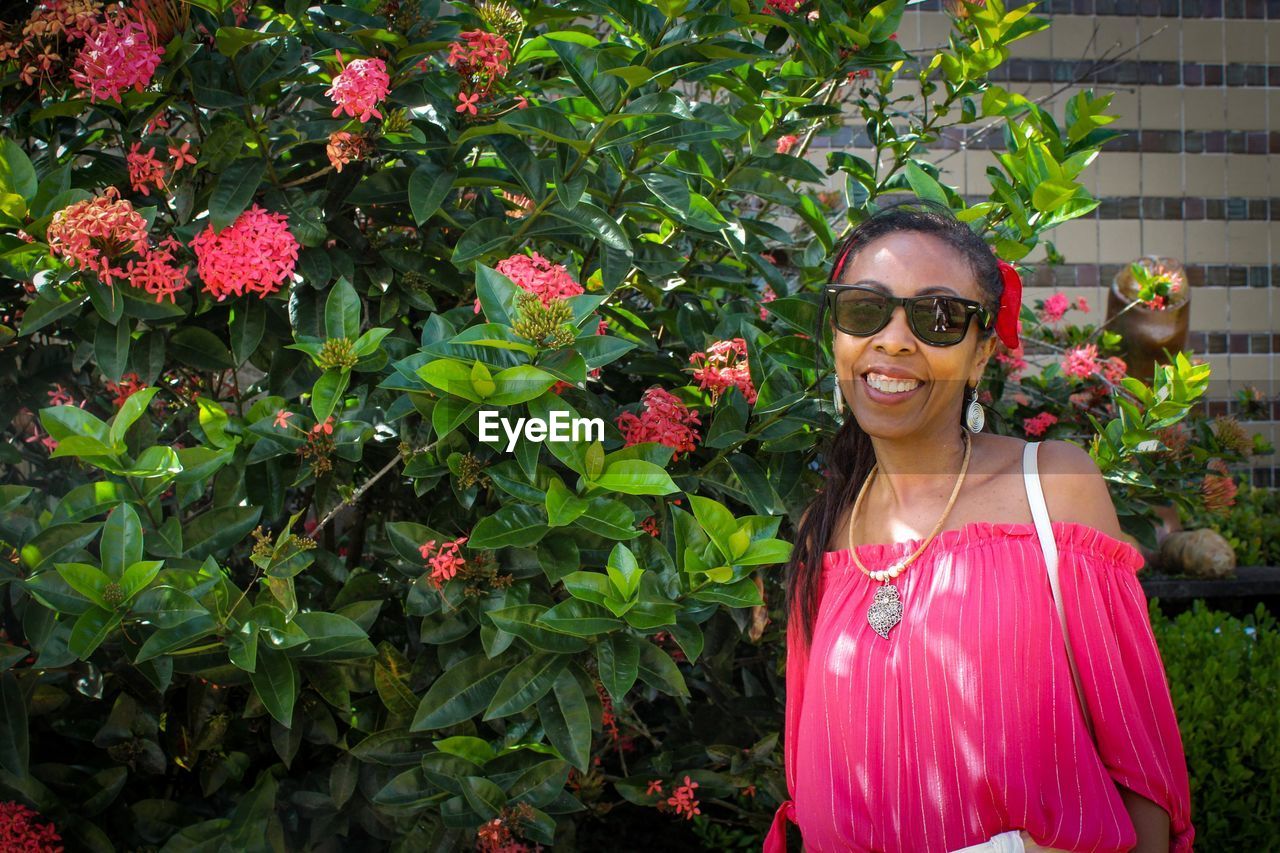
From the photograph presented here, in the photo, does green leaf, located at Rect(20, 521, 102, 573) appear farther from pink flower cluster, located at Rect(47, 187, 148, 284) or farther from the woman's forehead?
Result: the woman's forehead

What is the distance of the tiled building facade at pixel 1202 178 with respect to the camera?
6.21 metres

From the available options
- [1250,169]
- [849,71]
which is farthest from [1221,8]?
[849,71]

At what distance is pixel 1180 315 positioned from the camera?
16.7 feet

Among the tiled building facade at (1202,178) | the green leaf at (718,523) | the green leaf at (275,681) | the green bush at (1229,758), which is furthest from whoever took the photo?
the tiled building facade at (1202,178)

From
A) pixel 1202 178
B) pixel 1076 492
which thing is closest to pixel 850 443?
pixel 1076 492

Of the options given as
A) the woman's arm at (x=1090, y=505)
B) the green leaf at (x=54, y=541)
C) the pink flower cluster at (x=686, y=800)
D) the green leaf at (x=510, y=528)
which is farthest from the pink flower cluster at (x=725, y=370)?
the green leaf at (x=54, y=541)

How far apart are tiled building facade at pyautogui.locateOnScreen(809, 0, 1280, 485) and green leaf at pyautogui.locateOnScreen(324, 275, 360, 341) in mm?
4745

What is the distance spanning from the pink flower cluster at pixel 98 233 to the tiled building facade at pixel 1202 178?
4.94 m

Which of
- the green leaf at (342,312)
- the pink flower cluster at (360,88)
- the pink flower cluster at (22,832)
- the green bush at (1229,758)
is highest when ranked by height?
the pink flower cluster at (360,88)

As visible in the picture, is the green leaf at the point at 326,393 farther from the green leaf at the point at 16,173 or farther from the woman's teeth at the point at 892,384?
the woman's teeth at the point at 892,384

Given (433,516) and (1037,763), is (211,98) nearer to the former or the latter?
(433,516)

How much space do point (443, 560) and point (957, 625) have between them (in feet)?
2.82

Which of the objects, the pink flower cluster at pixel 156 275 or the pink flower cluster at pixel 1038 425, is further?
the pink flower cluster at pixel 1038 425

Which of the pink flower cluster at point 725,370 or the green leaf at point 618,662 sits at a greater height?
the pink flower cluster at point 725,370
